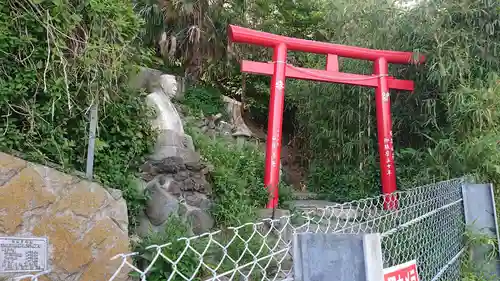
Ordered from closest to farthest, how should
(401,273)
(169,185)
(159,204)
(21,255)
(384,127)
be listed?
(401,273), (21,255), (159,204), (169,185), (384,127)

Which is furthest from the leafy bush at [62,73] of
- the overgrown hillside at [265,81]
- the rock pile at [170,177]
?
the rock pile at [170,177]

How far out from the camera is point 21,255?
1.94 meters

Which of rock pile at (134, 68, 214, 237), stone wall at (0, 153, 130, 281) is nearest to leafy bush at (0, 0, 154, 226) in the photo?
stone wall at (0, 153, 130, 281)

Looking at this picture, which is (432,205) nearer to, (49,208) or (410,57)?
(49,208)

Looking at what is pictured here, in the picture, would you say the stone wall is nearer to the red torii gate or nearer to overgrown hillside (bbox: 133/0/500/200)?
the red torii gate

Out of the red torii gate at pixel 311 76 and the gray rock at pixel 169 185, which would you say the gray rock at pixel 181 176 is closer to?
the gray rock at pixel 169 185

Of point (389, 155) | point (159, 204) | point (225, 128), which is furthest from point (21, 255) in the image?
point (225, 128)

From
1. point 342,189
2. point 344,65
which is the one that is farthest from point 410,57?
point 342,189

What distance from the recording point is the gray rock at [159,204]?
4.36 metres

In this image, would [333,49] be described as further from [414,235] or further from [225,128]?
[414,235]

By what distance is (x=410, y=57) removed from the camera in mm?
6449

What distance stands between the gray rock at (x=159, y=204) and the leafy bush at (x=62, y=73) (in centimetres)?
56

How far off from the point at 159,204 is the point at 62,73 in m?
1.75

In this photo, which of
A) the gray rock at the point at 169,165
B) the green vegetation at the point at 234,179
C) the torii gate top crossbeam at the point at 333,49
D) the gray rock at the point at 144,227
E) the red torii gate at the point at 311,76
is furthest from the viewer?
the torii gate top crossbeam at the point at 333,49
